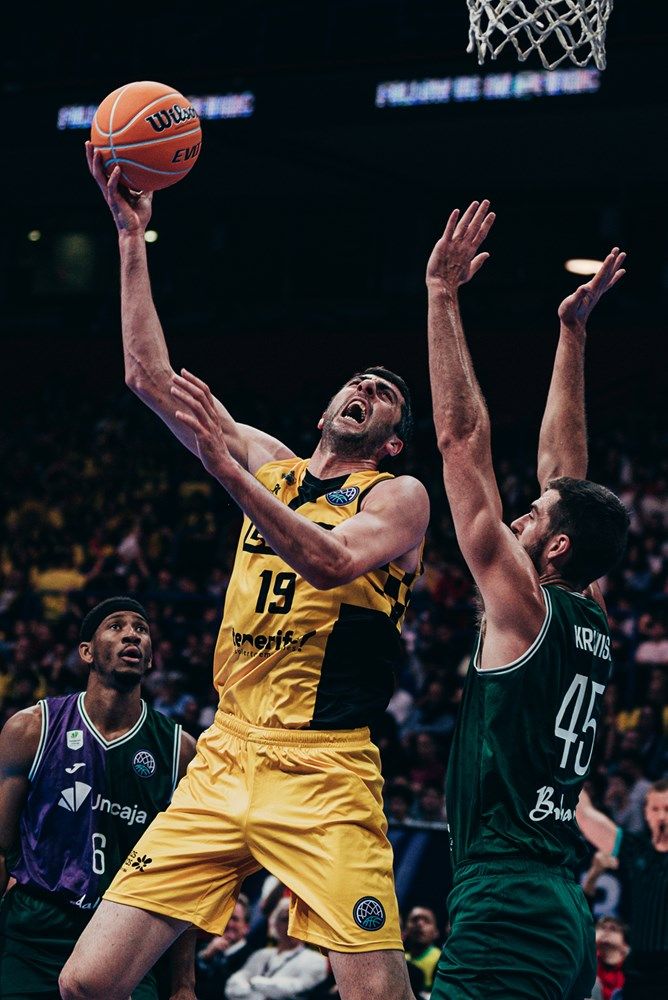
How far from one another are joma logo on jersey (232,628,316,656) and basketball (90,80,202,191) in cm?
175

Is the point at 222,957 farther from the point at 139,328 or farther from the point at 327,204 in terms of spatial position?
the point at 327,204

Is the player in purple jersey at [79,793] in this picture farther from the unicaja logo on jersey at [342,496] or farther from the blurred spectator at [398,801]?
the blurred spectator at [398,801]

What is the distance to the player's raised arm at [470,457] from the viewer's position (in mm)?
3941

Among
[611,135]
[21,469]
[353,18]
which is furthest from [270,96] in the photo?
[21,469]

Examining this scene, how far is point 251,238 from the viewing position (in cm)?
2066

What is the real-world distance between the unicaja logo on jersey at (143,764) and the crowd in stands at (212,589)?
341cm

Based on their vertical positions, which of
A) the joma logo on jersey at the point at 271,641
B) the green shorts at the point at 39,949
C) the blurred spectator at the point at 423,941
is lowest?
the blurred spectator at the point at 423,941

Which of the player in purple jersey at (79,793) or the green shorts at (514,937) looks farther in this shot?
the player in purple jersey at (79,793)

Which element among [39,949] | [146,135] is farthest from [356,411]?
[39,949]

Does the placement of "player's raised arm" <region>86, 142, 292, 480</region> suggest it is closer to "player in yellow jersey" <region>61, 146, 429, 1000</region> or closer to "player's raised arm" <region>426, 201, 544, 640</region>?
"player in yellow jersey" <region>61, 146, 429, 1000</region>

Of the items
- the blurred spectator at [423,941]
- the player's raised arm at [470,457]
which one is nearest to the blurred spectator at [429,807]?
the blurred spectator at [423,941]

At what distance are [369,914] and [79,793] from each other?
180 cm

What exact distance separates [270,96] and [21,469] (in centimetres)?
695

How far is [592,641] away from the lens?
412 cm
